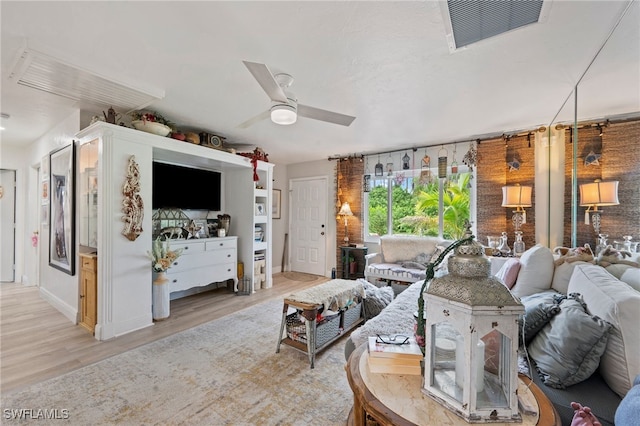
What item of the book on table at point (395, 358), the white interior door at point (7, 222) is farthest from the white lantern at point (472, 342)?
the white interior door at point (7, 222)

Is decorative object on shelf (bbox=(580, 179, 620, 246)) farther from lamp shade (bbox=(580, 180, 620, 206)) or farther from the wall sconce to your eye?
the wall sconce

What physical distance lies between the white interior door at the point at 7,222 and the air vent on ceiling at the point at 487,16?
692 cm

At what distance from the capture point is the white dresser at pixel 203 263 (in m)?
3.55

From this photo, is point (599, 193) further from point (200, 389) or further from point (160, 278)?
point (160, 278)

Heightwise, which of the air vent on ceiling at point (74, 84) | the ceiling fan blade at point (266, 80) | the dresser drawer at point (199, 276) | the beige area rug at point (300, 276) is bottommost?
the beige area rug at point (300, 276)

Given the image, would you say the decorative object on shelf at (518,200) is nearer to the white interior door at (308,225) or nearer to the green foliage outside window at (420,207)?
the green foliage outside window at (420,207)

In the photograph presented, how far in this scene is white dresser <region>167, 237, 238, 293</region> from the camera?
3.55 meters

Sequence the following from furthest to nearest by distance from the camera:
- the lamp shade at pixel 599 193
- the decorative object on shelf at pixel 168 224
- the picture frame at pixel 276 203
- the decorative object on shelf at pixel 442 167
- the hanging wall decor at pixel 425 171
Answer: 1. the picture frame at pixel 276 203
2. the hanging wall decor at pixel 425 171
3. the decorative object on shelf at pixel 442 167
4. the decorative object on shelf at pixel 168 224
5. the lamp shade at pixel 599 193

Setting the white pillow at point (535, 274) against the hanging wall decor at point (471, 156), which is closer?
the white pillow at point (535, 274)

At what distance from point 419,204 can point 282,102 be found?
343 cm

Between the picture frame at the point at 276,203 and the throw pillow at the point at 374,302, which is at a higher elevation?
the picture frame at the point at 276,203

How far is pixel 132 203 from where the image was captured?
293 cm

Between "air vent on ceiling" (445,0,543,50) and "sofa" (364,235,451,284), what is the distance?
2988 millimetres

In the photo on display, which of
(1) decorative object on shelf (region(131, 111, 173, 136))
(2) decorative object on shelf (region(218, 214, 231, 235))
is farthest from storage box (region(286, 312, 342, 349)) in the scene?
(1) decorative object on shelf (region(131, 111, 173, 136))
